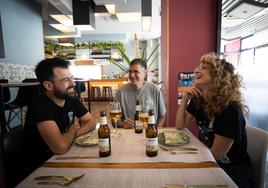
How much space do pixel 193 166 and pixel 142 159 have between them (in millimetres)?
241

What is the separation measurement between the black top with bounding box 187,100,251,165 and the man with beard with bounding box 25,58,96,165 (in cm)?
86

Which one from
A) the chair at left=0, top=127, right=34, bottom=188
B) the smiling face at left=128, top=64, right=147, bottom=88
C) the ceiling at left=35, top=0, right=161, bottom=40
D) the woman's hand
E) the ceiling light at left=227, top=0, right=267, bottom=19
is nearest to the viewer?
the chair at left=0, top=127, right=34, bottom=188

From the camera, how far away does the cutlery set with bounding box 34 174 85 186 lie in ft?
Answer: 2.56

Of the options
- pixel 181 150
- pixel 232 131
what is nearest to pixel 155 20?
pixel 232 131

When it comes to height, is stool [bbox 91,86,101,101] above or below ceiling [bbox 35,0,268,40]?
below

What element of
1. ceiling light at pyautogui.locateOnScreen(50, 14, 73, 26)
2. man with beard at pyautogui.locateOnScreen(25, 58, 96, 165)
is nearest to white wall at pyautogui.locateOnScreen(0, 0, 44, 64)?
ceiling light at pyautogui.locateOnScreen(50, 14, 73, 26)

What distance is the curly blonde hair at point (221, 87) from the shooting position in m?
1.34

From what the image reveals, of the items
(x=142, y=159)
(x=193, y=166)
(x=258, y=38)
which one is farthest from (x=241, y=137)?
(x=258, y=38)

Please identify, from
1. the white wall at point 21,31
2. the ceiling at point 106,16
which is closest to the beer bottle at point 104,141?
the ceiling at point 106,16

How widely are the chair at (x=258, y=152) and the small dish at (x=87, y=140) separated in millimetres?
1035

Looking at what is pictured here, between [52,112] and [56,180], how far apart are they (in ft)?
2.07

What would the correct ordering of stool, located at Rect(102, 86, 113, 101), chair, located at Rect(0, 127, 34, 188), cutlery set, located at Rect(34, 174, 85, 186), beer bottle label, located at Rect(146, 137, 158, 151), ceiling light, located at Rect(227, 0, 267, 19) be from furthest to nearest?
1. stool, located at Rect(102, 86, 113, 101)
2. ceiling light, located at Rect(227, 0, 267, 19)
3. chair, located at Rect(0, 127, 34, 188)
4. beer bottle label, located at Rect(146, 137, 158, 151)
5. cutlery set, located at Rect(34, 174, 85, 186)

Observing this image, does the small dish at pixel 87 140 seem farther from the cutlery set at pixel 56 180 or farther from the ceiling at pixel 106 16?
the ceiling at pixel 106 16

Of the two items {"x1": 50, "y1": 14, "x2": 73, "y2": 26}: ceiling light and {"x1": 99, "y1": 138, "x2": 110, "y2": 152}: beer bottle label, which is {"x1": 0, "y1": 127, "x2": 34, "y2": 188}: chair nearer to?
{"x1": 99, "y1": 138, "x2": 110, "y2": 152}: beer bottle label
